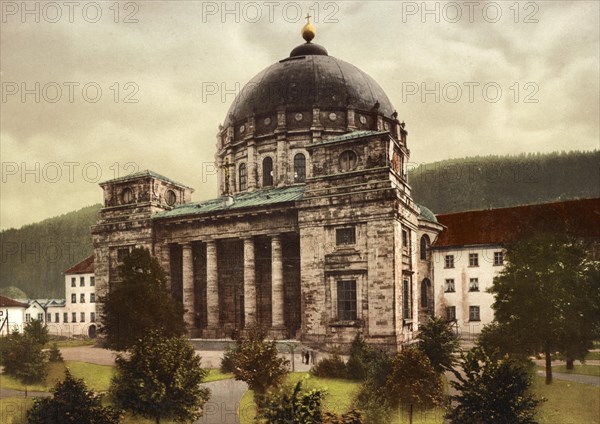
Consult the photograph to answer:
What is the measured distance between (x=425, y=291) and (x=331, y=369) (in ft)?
39.8

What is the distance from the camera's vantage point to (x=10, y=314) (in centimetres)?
2119

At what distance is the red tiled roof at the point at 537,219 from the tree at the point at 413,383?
910cm

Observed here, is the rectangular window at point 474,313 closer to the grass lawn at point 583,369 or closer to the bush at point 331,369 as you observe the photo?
the grass lawn at point 583,369

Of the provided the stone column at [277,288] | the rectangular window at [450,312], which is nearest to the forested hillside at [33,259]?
the stone column at [277,288]

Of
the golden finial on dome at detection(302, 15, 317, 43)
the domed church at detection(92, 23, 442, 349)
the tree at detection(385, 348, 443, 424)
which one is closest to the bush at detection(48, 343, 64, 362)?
the domed church at detection(92, 23, 442, 349)

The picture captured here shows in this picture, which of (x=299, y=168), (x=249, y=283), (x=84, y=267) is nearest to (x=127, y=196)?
(x=84, y=267)

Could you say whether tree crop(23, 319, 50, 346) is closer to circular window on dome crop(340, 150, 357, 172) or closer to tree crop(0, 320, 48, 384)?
tree crop(0, 320, 48, 384)

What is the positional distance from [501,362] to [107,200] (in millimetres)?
22557

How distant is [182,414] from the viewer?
1758cm

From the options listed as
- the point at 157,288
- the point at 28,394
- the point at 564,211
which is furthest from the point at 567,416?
the point at 28,394

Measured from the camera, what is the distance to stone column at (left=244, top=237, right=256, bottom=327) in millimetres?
29938

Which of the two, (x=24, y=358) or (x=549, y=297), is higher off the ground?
(x=549, y=297)

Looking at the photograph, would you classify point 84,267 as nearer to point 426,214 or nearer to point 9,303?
point 9,303

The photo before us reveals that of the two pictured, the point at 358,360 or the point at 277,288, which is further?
the point at 277,288
